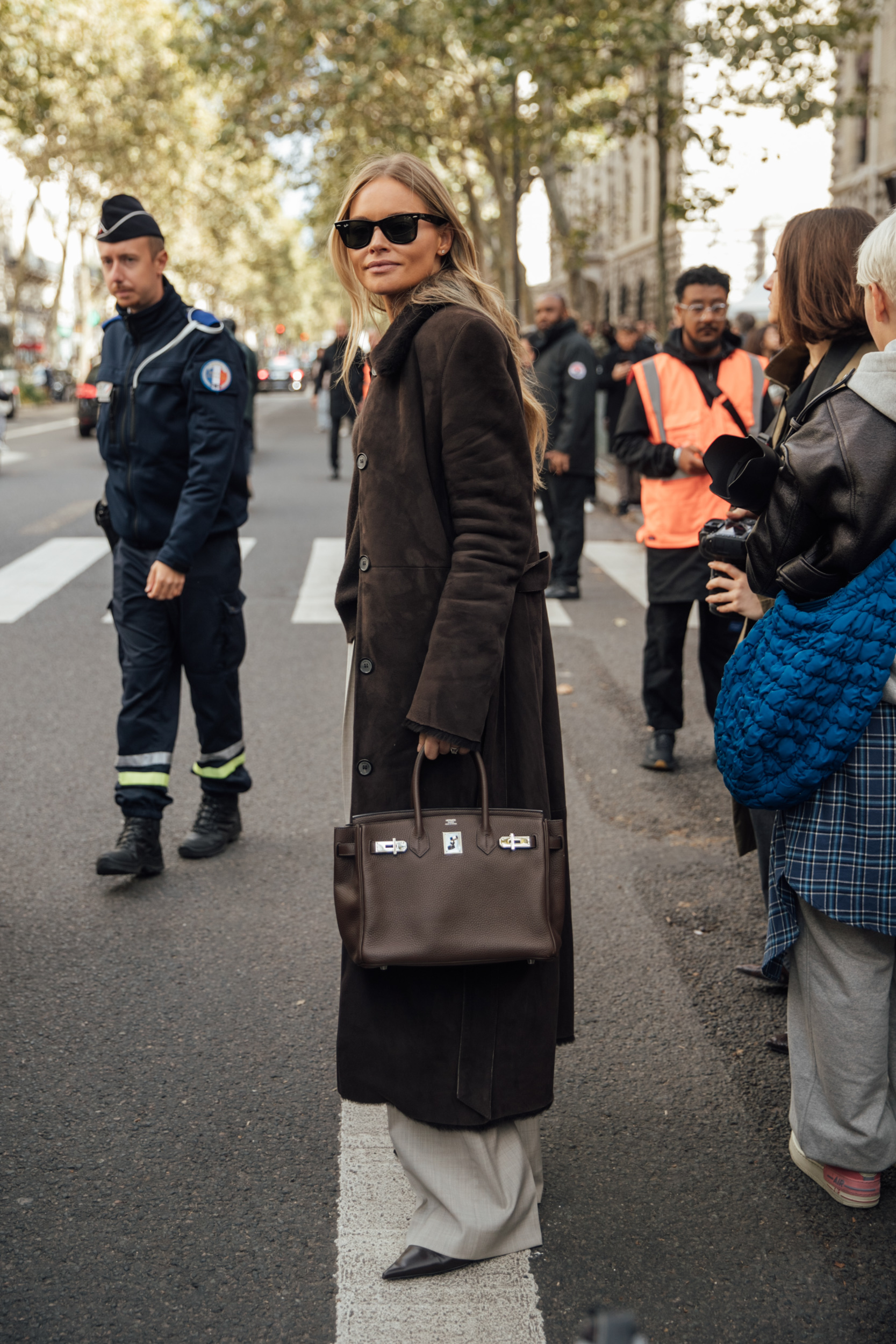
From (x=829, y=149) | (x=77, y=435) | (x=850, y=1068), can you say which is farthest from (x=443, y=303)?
(x=829, y=149)

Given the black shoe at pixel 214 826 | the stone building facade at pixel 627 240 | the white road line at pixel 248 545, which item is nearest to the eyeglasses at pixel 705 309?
the black shoe at pixel 214 826

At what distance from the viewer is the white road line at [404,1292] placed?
7.67ft

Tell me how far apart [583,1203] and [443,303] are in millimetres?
1830

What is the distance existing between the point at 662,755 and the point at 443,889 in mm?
3707

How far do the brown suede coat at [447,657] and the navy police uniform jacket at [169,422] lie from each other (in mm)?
1920

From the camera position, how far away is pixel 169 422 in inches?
174

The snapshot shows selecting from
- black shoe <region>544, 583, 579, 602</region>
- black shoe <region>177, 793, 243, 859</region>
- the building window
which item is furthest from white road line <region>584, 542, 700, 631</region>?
the building window

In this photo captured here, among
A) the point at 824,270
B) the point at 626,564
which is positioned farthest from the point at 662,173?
the point at 824,270

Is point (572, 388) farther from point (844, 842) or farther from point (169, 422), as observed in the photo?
point (844, 842)

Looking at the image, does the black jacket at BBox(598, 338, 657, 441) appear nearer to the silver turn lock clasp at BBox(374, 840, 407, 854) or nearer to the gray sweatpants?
the gray sweatpants

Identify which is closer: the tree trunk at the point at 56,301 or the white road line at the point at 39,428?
the white road line at the point at 39,428

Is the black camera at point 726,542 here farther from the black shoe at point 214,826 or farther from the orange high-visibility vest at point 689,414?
the orange high-visibility vest at point 689,414

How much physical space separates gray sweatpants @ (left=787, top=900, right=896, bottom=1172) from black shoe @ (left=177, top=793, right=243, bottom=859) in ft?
8.56

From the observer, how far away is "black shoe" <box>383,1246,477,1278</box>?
2482mm
